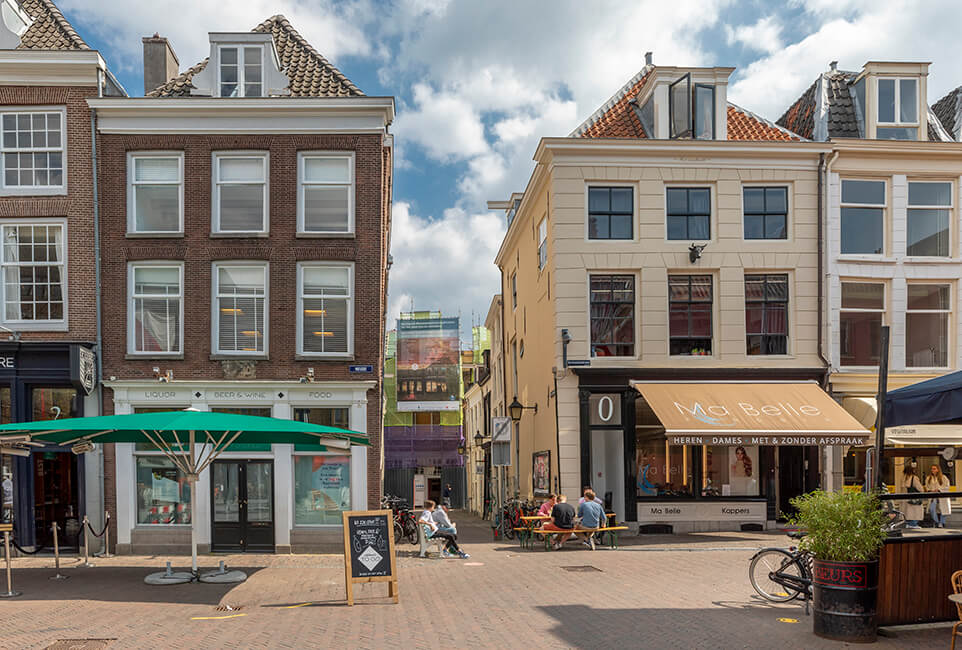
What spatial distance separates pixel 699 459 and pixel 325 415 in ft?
31.6

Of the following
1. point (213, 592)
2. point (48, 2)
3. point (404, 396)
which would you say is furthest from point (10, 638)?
point (404, 396)

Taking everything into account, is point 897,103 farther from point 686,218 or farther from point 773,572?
point 773,572

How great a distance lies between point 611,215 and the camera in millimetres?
21938

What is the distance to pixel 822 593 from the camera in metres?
9.41

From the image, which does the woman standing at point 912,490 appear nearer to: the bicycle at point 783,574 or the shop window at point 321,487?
the bicycle at point 783,574

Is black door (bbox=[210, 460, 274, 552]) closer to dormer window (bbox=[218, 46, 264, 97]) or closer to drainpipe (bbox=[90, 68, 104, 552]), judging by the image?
drainpipe (bbox=[90, 68, 104, 552])

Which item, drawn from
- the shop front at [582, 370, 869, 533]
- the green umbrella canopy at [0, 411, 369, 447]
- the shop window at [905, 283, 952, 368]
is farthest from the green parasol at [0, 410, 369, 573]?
the shop window at [905, 283, 952, 368]

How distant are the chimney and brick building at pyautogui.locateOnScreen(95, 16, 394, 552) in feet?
7.36

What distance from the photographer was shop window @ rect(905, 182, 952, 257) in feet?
73.6

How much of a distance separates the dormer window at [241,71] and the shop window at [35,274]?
4992 millimetres

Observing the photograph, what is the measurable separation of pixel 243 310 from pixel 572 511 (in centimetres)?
874

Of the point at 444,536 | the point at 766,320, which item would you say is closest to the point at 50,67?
the point at 444,536

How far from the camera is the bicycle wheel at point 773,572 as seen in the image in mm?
11118

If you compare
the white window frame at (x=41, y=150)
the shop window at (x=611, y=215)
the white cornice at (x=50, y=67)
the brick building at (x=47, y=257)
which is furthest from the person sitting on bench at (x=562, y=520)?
the white cornice at (x=50, y=67)
